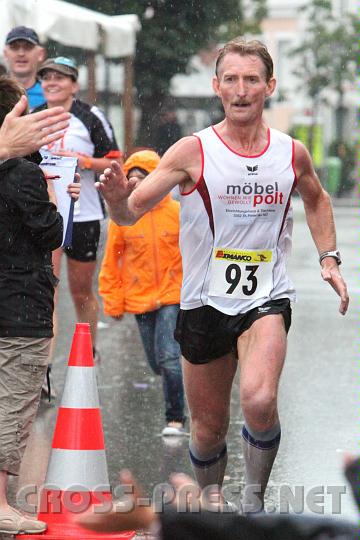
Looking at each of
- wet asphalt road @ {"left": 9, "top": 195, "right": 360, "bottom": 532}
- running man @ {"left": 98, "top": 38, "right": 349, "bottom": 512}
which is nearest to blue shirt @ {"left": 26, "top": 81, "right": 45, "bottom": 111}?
wet asphalt road @ {"left": 9, "top": 195, "right": 360, "bottom": 532}

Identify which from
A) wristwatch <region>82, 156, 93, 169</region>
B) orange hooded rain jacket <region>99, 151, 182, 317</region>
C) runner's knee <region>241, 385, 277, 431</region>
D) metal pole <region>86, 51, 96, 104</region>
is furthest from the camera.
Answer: metal pole <region>86, 51, 96, 104</region>

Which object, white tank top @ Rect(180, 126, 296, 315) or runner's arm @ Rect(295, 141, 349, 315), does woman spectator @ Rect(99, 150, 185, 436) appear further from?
white tank top @ Rect(180, 126, 296, 315)

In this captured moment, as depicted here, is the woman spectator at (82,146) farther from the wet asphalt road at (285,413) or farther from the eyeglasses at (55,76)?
the wet asphalt road at (285,413)

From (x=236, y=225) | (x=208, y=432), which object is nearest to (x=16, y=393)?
(x=208, y=432)

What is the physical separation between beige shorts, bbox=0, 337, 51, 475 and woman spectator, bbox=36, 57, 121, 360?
317 cm

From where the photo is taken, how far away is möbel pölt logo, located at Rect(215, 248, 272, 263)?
18.1ft

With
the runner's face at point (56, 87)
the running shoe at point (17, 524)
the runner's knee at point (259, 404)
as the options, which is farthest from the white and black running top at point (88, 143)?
the runner's knee at point (259, 404)

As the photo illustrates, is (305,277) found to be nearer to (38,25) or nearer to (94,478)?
(38,25)

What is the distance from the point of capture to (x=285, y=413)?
835cm

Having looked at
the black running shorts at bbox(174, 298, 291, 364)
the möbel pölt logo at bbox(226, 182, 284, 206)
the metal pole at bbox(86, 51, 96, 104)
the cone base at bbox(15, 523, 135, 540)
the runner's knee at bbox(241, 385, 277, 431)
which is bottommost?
the cone base at bbox(15, 523, 135, 540)

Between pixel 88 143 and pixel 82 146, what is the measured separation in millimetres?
65

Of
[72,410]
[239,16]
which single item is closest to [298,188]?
[72,410]

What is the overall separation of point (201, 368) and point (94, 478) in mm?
712

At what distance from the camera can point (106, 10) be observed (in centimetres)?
3259
